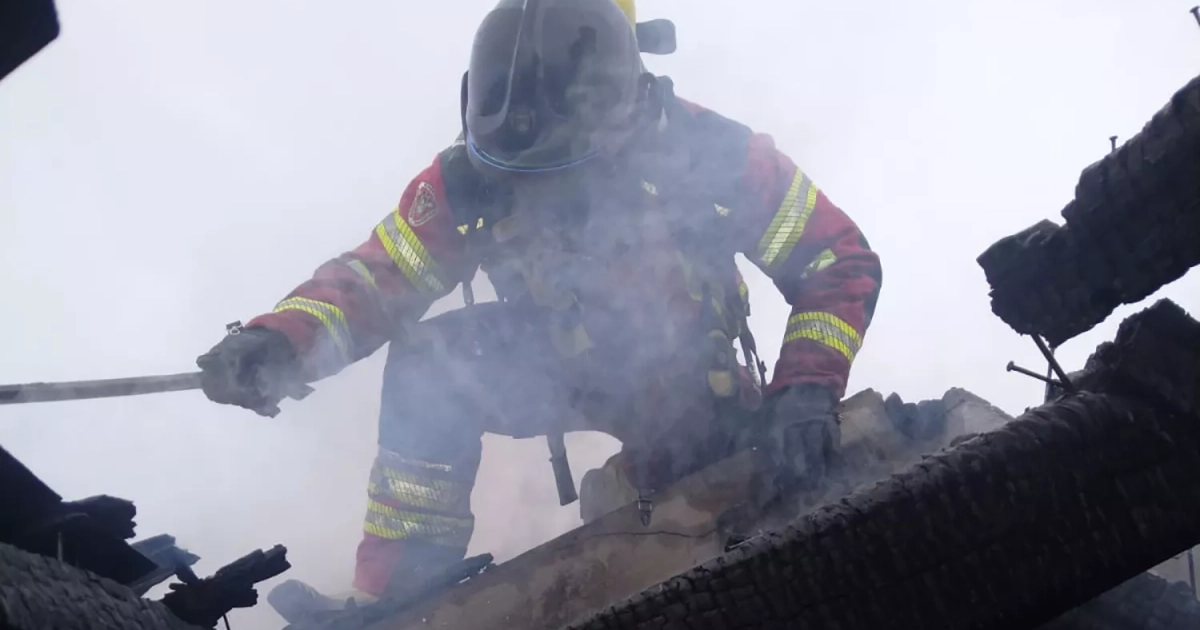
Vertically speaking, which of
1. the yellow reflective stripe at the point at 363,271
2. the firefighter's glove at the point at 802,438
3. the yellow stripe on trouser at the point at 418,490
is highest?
the yellow reflective stripe at the point at 363,271

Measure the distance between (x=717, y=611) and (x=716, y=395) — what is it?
95.7 inches

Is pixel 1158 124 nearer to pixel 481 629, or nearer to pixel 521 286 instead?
pixel 481 629

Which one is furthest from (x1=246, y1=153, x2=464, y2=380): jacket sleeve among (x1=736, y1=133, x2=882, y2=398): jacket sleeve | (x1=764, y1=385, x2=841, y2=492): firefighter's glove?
(x1=764, y1=385, x2=841, y2=492): firefighter's glove

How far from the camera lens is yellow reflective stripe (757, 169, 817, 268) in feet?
12.0

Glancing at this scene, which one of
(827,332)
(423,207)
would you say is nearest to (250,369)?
(423,207)

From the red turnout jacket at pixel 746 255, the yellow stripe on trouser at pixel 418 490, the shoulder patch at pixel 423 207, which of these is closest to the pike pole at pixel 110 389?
the red turnout jacket at pixel 746 255

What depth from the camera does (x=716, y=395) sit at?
3531mm

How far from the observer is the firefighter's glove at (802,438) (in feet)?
8.93

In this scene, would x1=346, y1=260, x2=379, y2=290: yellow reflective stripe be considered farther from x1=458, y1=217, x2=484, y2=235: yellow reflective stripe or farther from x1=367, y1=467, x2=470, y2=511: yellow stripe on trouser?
x1=367, y1=467, x2=470, y2=511: yellow stripe on trouser

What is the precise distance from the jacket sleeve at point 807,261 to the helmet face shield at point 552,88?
2.10 feet

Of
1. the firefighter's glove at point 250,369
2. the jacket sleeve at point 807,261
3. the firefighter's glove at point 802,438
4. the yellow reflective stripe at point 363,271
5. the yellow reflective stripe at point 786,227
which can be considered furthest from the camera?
the yellow reflective stripe at point 363,271

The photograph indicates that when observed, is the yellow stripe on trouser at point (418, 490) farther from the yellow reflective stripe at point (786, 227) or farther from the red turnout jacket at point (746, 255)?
the yellow reflective stripe at point (786, 227)

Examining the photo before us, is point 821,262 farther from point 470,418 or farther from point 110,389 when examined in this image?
point 110,389

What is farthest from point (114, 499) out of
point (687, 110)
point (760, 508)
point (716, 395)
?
point (687, 110)
